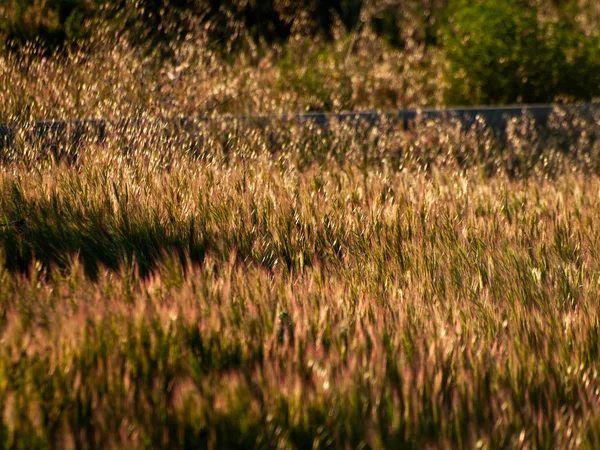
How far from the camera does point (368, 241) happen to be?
129 inches

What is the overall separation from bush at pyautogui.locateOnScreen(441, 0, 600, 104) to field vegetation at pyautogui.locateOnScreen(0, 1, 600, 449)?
160cm

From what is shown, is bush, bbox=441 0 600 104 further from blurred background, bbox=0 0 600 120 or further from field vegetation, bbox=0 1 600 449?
field vegetation, bbox=0 1 600 449

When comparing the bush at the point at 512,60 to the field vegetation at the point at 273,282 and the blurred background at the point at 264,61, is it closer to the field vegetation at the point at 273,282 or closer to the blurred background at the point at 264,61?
the blurred background at the point at 264,61

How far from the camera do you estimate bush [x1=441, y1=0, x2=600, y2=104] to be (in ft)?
22.8

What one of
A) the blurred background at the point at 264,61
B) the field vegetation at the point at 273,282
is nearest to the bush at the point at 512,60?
the blurred background at the point at 264,61

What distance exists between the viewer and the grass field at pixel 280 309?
1918 millimetres

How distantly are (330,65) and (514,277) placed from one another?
4.36 metres

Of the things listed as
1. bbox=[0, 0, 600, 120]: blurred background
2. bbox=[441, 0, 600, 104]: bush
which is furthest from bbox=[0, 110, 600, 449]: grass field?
bbox=[441, 0, 600, 104]: bush

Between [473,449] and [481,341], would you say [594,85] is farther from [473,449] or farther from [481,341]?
[473,449]

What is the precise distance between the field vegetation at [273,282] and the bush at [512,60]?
5.24 feet

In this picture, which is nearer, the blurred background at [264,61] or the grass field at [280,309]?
the grass field at [280,309]

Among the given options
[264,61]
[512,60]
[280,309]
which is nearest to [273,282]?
[280,309]

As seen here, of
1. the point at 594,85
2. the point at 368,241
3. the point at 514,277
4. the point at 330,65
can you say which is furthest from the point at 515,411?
the point at 594,85

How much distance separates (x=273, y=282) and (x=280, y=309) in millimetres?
415
